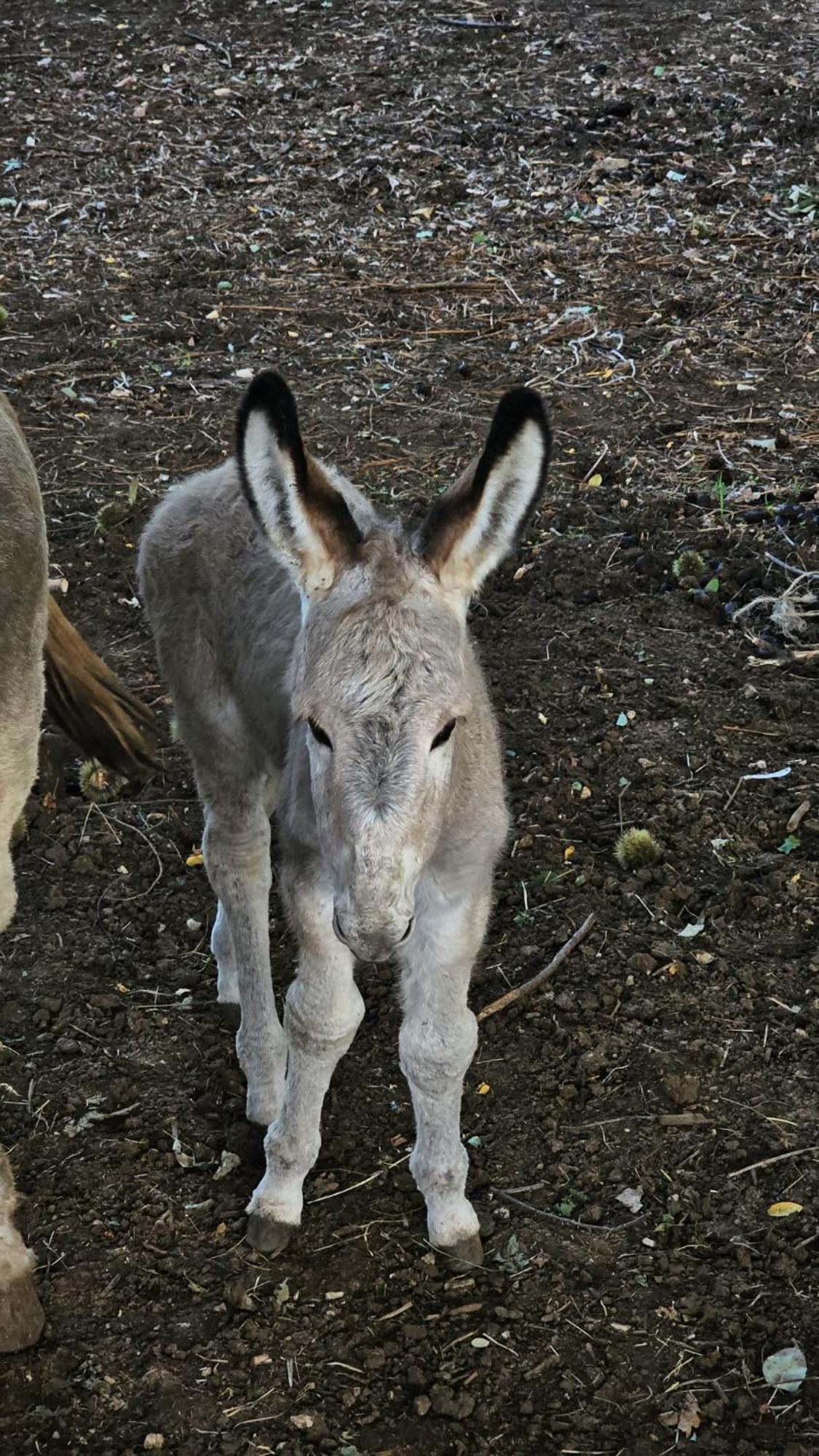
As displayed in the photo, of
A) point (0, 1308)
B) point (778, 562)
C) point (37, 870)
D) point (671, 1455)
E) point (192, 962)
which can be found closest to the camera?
point (671, 1455)

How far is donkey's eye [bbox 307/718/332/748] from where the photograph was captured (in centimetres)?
303

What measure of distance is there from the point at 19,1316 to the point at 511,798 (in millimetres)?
2576

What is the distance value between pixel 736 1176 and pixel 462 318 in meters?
6.10

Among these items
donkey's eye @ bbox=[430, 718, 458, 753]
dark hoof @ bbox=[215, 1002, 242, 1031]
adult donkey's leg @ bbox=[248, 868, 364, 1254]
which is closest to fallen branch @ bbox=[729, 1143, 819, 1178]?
adult donkey's leg @ bbox=[248, 868, 364, 1254]

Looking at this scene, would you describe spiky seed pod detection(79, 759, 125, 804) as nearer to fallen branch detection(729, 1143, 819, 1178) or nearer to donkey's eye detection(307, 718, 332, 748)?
donkey's eye detection(307, 718, 332, 748)

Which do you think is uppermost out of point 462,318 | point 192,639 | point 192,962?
point 192,639

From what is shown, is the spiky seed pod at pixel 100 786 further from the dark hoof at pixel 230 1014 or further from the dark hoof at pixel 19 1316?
the dark hoof at pixel 19 1316

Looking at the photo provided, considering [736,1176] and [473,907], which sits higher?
[473,907]

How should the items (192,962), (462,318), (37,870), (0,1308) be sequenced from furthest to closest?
1. (462,318)
2. (37,870)
3. (192,962)
4. (0,1308)

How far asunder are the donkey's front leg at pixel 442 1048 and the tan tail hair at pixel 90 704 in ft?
4.95

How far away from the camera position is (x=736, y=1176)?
4.04m

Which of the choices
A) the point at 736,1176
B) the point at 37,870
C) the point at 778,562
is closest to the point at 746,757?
the point at 778,562

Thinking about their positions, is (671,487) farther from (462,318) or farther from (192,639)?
(192,639)

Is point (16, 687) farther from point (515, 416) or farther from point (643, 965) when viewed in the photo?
point (643, 965)
